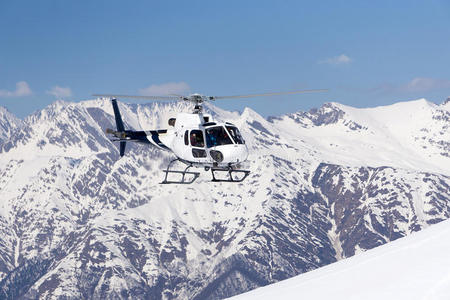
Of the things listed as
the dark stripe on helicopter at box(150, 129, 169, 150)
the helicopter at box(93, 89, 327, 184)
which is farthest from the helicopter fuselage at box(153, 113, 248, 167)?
the dark stripe on helicopter at box(150, 129, 169, 150)

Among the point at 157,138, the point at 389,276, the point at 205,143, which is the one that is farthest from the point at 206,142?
the point at 389,276

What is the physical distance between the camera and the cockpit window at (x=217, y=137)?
74.8m

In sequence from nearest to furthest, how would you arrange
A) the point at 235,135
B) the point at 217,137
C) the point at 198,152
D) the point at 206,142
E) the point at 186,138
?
1. the point at 235,135
2. the point at 217,137
3. the point at 206,142
4. the point at 198,152
5. the point at 186,138

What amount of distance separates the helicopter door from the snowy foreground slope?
59.9 m

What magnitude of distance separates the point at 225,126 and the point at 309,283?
6040 cm

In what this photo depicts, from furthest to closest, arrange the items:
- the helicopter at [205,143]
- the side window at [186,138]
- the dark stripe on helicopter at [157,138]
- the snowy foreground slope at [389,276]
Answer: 1. the dark stripe on helicopter at [157,138]
2. the side window at [186,138]
3. the helicopter at [205,143]
4. the snowy foreground slope at [389,276]

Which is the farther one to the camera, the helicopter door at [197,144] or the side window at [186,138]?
the side window at [186,138]

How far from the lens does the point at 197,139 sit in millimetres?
77438

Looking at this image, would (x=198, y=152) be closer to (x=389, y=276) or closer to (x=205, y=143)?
(x=205, y=143)

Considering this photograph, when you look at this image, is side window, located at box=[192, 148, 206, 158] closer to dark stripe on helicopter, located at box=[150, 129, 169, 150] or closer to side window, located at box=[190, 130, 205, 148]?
side window, located at box=[190, 130, 205, 148]

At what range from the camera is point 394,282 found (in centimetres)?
1359

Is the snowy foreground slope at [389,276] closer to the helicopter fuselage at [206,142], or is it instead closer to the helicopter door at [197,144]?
the helicopter fuselage at [206,142]

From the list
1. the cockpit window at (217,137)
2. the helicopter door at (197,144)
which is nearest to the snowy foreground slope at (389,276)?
the cockpit window at (217,137)

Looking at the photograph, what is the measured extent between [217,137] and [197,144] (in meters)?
2.92
